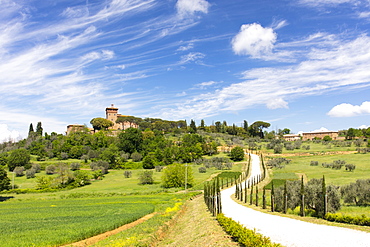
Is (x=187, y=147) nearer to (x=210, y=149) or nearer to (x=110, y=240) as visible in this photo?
(x=210, y=149)

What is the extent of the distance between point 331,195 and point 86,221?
76.1 feet

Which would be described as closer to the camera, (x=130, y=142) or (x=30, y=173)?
(x=30, y=173)

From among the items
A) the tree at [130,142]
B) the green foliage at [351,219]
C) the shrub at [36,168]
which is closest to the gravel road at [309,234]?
the green foliage at [351,219]

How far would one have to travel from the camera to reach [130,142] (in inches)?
5143

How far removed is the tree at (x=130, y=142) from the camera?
12925cm

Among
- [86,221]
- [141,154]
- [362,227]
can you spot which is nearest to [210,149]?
[141,154]

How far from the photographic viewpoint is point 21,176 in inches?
3802

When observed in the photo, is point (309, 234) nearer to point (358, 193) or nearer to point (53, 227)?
point (358, 193)

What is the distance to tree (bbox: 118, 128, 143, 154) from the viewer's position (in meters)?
129

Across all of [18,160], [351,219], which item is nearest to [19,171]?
[18,160]

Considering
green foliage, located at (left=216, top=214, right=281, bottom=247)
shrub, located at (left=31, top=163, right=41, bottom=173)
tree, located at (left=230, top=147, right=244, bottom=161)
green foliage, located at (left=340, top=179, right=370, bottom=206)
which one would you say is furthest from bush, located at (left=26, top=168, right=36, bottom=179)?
green foliage, located at (left=340, top=179, right=370, bottom=206)

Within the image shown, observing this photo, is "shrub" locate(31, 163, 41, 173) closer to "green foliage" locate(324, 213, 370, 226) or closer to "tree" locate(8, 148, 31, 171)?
"tree" locate(8, 148, 31, 171)

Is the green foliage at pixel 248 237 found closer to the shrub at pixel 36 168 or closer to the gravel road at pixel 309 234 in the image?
the gravel road at pixel 309 234

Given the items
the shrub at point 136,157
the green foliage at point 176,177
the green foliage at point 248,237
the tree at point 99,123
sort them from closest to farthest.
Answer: the green foliage at point 248,237
the green foliage at point 176,177
the shrub at point 136,157
the tree at point 99,123
